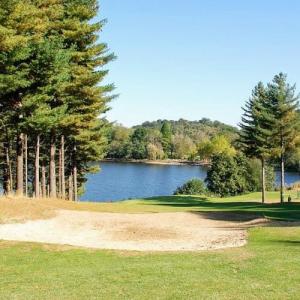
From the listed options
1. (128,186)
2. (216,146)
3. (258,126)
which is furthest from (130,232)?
(216,146)

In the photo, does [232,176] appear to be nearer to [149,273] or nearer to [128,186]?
[128,186]

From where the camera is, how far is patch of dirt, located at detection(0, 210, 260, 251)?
1529 cm

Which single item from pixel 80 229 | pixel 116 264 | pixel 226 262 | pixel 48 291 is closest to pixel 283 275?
pixel 226 262

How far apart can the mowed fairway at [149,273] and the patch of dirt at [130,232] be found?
1.46 m

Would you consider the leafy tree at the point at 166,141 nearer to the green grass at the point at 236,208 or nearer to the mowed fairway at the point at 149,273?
the green grass at the point at 236,208

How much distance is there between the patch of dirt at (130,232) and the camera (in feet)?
50.2

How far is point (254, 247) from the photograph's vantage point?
550 inches

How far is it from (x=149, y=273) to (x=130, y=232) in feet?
A: 23.7

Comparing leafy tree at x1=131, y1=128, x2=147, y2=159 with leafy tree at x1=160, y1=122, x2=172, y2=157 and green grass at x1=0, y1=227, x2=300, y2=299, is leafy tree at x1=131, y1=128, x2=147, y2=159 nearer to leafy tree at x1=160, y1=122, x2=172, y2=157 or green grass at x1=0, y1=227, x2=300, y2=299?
leafy tree at x1=160, y1=122, x2=172, y2=157

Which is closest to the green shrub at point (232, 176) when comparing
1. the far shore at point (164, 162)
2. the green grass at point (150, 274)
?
the green grass at point (150, 274)

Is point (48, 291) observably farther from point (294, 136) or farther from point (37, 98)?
point (294, 136)

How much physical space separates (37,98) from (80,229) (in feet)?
24.0

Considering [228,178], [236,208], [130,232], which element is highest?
[130,232]

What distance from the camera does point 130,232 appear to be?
1781 cm
